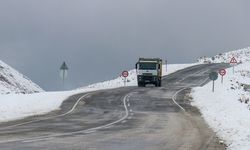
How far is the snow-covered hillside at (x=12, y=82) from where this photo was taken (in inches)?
2660

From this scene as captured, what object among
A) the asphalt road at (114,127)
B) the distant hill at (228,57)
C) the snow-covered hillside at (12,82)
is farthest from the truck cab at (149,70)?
the distant hill at (228,57)

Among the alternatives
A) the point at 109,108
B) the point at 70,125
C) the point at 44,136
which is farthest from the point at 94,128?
the point at 109,108

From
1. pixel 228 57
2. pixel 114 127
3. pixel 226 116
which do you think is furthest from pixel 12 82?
pixel 228 57

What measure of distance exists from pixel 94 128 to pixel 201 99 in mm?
19905

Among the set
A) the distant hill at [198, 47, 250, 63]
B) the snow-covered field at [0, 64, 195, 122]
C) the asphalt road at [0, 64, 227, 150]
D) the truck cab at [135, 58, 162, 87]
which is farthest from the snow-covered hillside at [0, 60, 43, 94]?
the distant hill at [198, 47, 250, 63]

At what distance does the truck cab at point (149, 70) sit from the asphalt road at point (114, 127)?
12447 mm

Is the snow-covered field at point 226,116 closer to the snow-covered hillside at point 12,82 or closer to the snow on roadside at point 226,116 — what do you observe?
the snow on roadside at point 226,116

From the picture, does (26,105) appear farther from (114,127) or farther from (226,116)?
(226,116)

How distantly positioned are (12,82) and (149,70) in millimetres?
24507

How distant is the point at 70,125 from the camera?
23141 mm

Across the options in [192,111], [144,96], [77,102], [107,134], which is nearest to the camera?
[107,134]

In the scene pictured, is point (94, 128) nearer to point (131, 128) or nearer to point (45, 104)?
point (131, 128)

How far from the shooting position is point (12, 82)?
73.1 meters

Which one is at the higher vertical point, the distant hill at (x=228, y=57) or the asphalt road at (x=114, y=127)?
the distant hill at (x=228, y=57)
